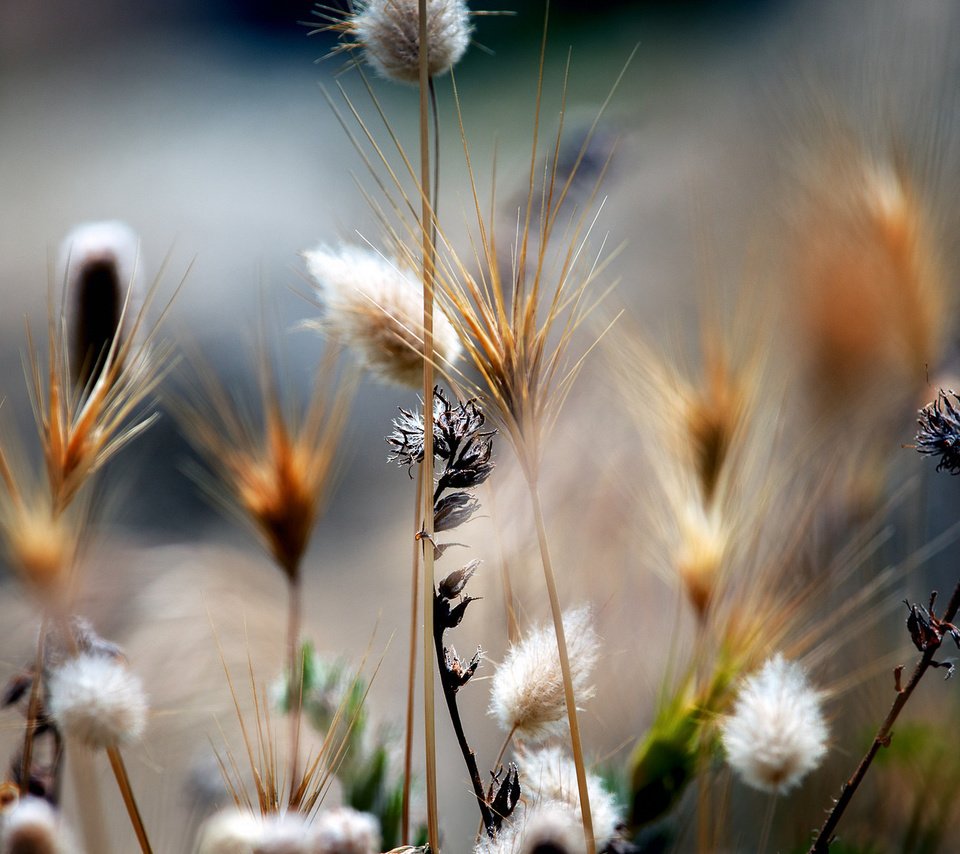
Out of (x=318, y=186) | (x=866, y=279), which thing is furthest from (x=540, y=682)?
(x=318, y=186)

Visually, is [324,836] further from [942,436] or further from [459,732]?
[942,436]

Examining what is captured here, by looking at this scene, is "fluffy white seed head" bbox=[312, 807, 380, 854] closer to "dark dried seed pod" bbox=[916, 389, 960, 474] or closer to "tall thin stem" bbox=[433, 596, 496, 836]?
"tall thin stem" bbox=[433, 596, 496, 836]

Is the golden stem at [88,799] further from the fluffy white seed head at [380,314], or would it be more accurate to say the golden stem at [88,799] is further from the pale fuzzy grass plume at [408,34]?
the pale fuzzy grass plume at [408,34]

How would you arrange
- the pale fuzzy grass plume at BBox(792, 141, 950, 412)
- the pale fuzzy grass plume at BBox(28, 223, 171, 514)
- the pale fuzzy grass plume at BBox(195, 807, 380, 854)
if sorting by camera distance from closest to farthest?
the pale fuzzy grass plume at BBox(195, 807, 380, 854), the pale fuzzy grass plume at BBox(28, 223, 171, 514), the pale fuzzy grass plume at BBox(792, 141, 950, 412)

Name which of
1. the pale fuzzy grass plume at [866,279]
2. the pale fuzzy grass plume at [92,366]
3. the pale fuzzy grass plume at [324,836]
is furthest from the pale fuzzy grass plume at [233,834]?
the pale fuzzy grass plume at [866,279]

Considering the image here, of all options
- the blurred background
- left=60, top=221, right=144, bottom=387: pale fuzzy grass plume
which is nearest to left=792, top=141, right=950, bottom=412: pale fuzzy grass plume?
the blurred background

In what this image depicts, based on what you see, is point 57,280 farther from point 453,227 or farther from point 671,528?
point 671,528
